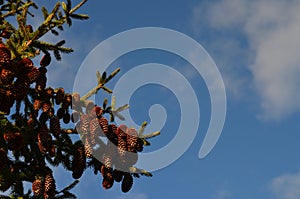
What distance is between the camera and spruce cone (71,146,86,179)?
18.8ft

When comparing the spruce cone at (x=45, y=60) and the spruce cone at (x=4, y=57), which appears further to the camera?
the spruce cone at (x=45, y=60)

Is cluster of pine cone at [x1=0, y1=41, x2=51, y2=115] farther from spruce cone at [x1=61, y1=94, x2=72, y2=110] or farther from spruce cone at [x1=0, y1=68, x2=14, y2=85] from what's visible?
spruce cone at [x1=61, y1=94, x2=72, y2=110]

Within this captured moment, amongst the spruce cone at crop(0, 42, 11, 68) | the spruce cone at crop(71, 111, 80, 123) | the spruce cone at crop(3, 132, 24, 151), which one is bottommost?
the spruce cone at crop(3, 132, 24, 151)

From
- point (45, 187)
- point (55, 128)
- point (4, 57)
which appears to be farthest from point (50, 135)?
point (4, 57)

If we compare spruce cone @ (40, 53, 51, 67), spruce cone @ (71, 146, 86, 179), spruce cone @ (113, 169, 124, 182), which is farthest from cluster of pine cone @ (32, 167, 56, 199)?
spruce cone @ (40, 53, 51, 67)

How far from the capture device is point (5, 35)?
6988 mm

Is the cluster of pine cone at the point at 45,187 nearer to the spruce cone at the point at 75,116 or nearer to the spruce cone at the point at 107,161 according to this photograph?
the spruce cone at the point at 107,161

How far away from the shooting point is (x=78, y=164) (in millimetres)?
5766

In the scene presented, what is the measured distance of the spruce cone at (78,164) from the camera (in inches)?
226

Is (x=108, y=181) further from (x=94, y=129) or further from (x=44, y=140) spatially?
(x=44, y=140)

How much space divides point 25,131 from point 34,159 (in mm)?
564

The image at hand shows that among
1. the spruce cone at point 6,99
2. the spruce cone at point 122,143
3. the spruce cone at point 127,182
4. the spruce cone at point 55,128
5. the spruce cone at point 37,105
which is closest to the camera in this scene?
the spruce cone at point 6,99

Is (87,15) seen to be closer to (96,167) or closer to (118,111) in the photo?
(118,111)

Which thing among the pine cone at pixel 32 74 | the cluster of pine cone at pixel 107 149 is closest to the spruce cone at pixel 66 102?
the cluster of pine cone at pixel 107 149
